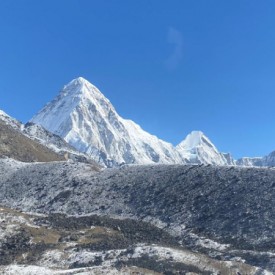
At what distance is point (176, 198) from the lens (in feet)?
373

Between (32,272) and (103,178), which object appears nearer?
(32,272)

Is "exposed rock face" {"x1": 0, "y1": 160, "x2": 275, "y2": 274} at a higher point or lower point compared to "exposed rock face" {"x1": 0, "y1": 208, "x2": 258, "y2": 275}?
higher

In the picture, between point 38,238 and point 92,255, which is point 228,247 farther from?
point 38,238

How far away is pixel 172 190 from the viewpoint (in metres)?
118

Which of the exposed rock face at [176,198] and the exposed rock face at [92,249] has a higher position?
the exposed rock face at [176,198]

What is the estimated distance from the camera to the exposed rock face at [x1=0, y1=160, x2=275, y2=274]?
92.1 metres

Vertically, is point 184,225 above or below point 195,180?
below

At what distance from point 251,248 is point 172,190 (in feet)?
110

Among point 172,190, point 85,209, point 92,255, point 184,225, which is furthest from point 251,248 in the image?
point 85,209

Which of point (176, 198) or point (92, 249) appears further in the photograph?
point (176, 198)

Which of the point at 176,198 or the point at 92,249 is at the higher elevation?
the point at 176,198

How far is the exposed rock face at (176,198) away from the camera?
92062mm

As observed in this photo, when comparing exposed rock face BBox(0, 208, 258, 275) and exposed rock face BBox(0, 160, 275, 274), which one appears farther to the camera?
exposed rock face BBox(0, 160, 275, 274)

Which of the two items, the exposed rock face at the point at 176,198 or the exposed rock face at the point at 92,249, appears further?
the exposed rock face at the point at 176,198
